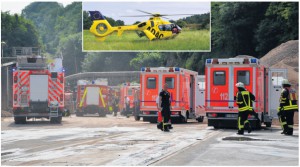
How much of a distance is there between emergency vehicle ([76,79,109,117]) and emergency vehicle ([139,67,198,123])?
1767 centimetres

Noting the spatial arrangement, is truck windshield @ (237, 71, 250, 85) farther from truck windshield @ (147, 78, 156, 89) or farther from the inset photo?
the inset photo

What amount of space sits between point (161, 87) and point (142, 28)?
80.1ft

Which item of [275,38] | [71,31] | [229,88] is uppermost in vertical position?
[71,31]

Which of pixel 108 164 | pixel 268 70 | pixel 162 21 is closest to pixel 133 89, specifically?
pixel 162 21

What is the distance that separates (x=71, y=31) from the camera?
508ft

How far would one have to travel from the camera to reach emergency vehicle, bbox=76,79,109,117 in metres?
→ 49.4

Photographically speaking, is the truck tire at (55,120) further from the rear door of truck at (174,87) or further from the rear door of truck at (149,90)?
the rear door of truck at (174,87)

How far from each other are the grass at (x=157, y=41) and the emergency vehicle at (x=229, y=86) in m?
29.5

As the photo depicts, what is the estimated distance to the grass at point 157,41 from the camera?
5597 centimetres

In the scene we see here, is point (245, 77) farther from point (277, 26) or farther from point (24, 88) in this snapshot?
point (277, 26)

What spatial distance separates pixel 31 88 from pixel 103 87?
18532 millimetres

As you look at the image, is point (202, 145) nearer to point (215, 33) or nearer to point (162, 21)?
point (162, 21)

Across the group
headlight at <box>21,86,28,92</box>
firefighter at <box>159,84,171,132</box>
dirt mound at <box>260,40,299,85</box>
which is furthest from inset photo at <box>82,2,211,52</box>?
firefighter at <box>159,84,171,132</box>

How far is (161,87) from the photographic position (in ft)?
104
